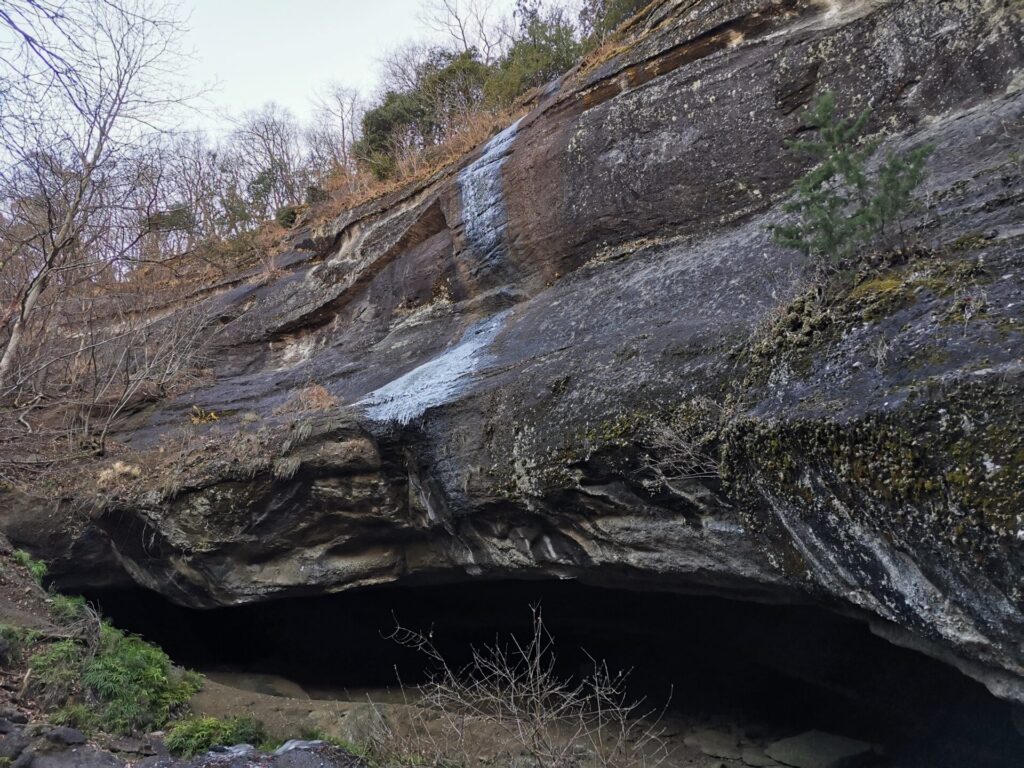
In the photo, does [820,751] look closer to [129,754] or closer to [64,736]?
[129,754]

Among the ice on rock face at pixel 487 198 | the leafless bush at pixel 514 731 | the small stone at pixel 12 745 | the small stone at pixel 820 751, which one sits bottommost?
the small stone at pixel 820 751

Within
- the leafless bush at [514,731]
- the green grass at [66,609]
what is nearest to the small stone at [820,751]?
the leafless bush at [514,731]

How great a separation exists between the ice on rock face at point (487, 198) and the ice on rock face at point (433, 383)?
130 cm

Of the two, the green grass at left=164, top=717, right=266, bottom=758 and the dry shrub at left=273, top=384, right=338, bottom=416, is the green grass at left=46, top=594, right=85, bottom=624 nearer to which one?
the green grass at left=164, top=717, right=266, bottom=758

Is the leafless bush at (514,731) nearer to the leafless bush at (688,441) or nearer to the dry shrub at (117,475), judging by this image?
the leafless bush at (688,441)

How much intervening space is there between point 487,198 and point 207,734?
6524mm

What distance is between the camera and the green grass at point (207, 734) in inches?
242

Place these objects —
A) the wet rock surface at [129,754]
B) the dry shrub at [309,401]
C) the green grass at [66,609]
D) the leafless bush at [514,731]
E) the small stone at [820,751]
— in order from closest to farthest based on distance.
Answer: the leafless bush at [514,731] → the wet rock surface at [129,754] → the small stone at [820,751] → the green grass at [66,609] → the dry shrub at [309,401]

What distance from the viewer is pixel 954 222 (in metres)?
4.36

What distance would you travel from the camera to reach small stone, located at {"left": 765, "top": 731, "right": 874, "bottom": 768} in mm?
6531

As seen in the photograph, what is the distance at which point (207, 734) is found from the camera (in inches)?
248

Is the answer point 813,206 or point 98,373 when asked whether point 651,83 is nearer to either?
point 813,206

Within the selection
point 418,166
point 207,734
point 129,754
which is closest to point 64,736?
point 129,754

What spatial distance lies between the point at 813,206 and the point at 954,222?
0.82 m
